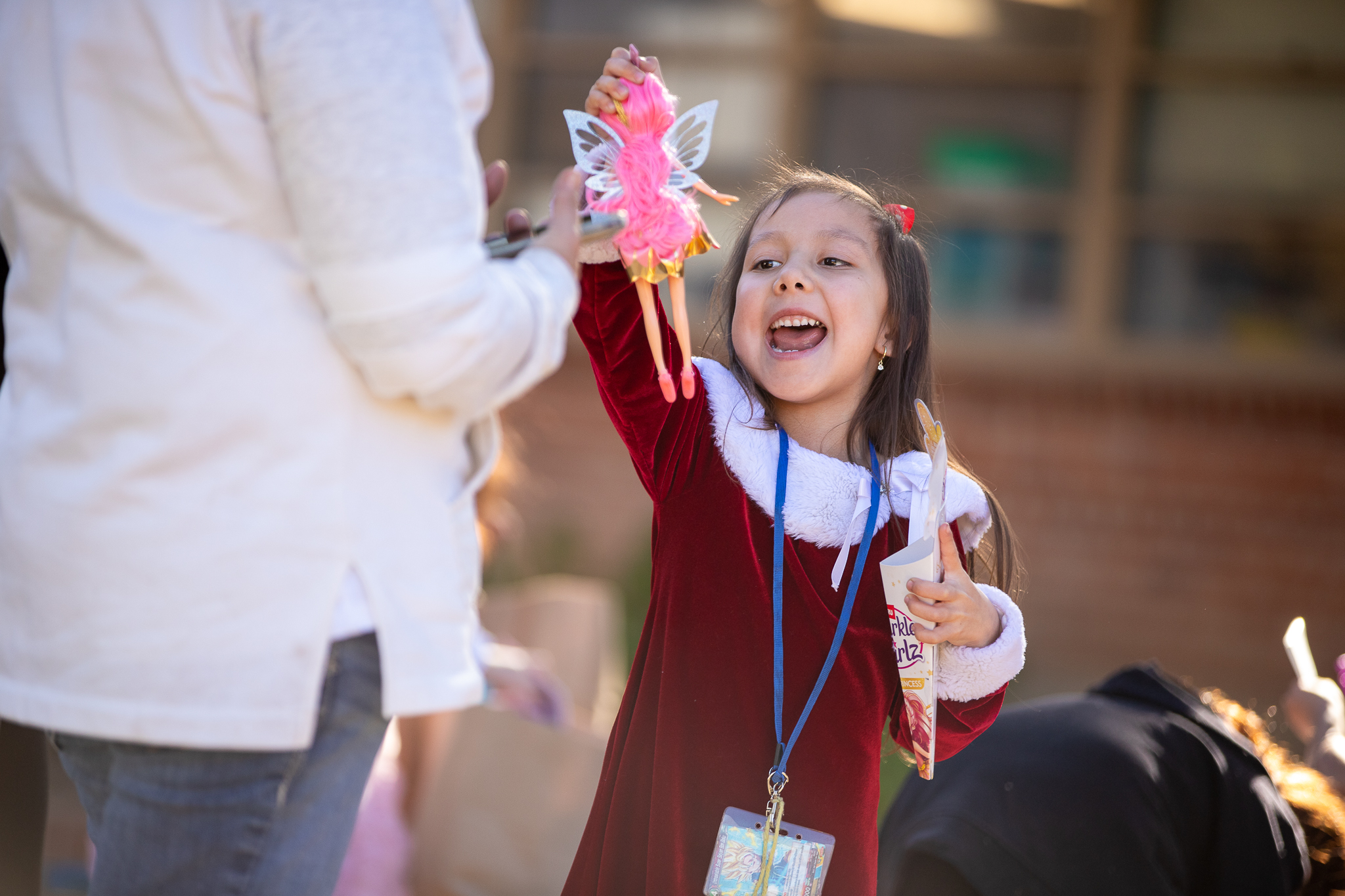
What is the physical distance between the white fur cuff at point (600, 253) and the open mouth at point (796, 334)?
0.96 feet

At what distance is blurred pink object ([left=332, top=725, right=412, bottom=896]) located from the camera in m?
3.05

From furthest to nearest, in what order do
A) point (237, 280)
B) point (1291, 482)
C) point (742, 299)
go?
point (1291, 482), point (742, 299), point (237, 280)

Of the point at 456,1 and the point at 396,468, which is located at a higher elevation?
the point at 456,1

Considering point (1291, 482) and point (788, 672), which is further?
point (1291, 482)

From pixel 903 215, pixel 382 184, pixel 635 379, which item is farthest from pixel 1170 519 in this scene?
pixel 382 184

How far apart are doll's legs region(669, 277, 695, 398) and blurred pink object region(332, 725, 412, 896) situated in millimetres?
1629

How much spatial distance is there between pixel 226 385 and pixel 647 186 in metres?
0.66

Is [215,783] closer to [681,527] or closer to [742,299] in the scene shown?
[681,527]

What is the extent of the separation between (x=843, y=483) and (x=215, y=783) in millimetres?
943

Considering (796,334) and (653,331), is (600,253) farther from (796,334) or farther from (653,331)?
(796,334)

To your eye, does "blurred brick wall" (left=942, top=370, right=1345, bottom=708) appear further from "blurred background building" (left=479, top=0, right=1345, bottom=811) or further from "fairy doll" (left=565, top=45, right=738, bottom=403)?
"fairy doll" (left=565, top=45, right=738, bottom=403)

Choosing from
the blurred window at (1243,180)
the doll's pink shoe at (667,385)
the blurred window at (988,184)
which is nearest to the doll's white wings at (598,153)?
the doll's pink shoe at (667,385)

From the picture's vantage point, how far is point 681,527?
1777 millimetres

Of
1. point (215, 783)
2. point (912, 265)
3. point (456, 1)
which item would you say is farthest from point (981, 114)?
point (215, 783)
